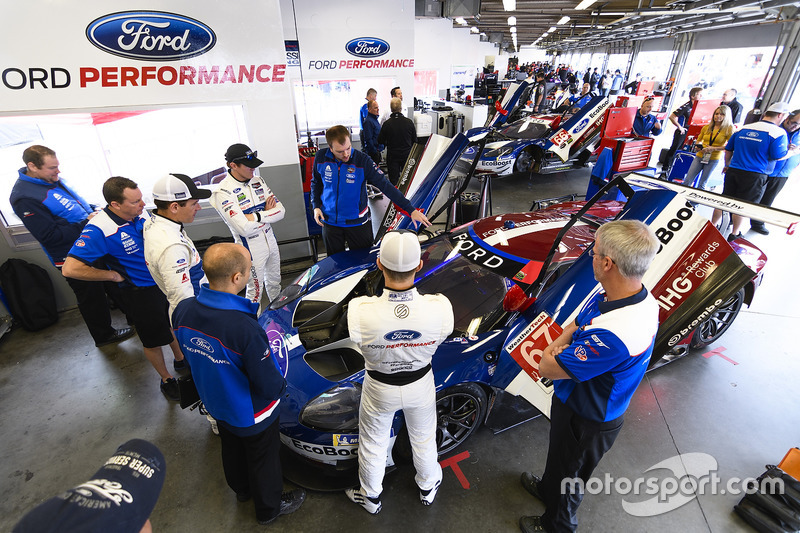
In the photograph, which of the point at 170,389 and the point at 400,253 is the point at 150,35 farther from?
the point at 400,253

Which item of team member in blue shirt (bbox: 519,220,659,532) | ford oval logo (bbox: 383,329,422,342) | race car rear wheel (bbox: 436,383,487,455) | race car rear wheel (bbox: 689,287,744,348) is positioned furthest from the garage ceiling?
ford oval logo (bbox: 383,329,422,342)

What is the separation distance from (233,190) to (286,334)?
171cm

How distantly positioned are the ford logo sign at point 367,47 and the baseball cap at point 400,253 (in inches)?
314

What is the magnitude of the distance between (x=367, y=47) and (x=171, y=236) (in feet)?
24.3

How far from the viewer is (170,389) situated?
321 centimetres

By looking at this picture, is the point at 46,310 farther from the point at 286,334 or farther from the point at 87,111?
the point at 286,334

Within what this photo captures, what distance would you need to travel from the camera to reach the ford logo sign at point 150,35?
12.6 feet

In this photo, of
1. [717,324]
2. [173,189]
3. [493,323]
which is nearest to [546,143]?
[717,324]

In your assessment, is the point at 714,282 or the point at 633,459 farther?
the point at 633,459

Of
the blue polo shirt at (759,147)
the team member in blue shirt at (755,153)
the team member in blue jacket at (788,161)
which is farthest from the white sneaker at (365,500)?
the team member in blue jacket at (788,161)

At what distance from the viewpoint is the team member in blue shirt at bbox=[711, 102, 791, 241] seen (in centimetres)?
493

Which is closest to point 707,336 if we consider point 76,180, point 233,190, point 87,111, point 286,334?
point 286,334

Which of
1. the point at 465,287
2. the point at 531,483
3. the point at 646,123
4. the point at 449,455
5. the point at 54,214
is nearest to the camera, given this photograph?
the point at 531,483

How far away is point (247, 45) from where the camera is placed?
14.4 feet
